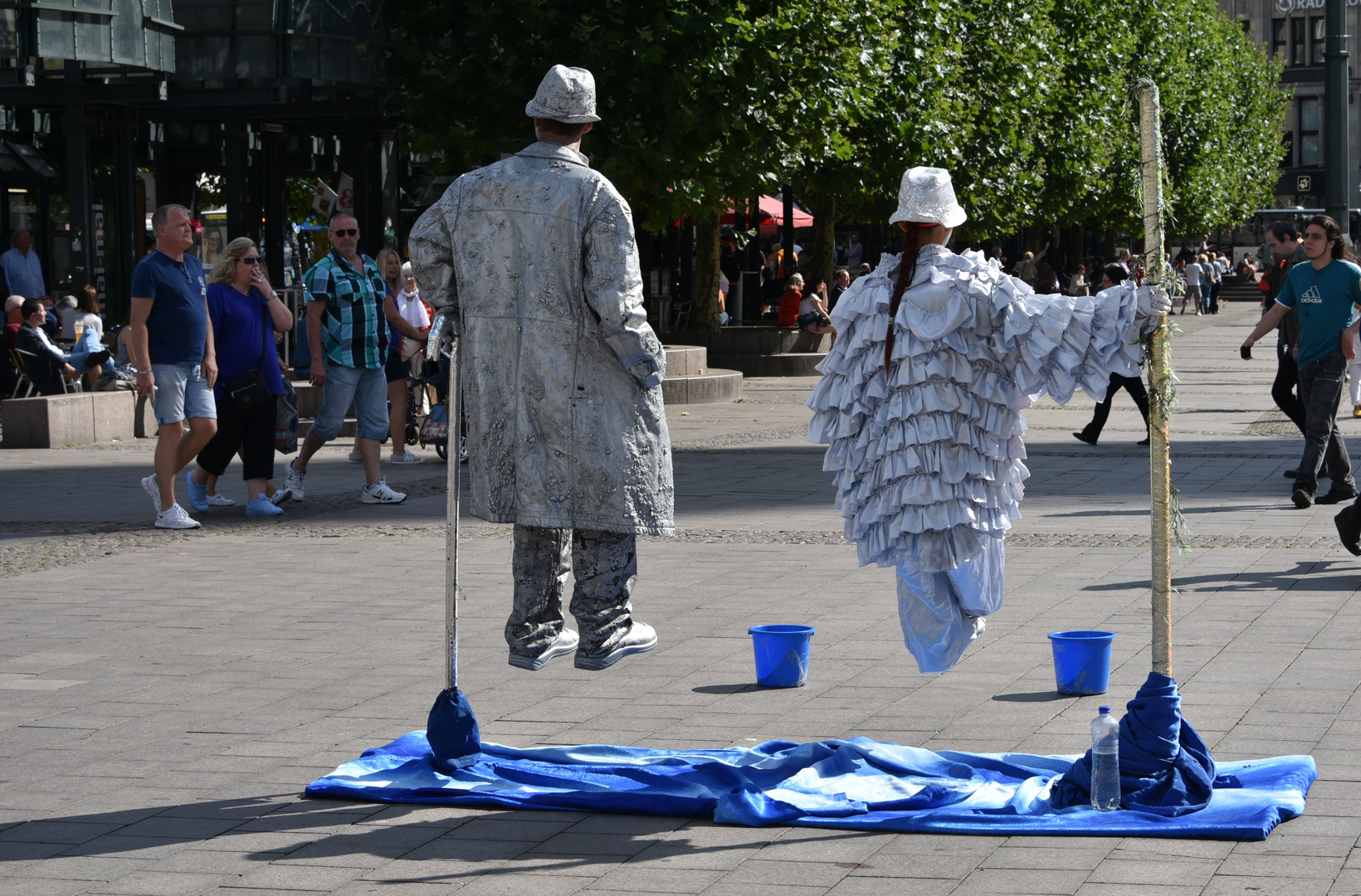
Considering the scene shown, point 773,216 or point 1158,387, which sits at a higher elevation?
point 773,216

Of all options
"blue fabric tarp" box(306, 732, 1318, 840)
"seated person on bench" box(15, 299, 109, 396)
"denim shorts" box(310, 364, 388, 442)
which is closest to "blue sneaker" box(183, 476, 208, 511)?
"denim shorts" box(310, 364, 388, 442)

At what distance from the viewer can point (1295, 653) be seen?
22.0 ft

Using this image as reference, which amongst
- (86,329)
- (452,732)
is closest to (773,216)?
(86,329)

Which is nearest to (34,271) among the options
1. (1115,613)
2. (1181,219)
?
(1115,613)

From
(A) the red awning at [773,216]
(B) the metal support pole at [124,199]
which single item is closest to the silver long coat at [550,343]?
(B) the metal support pole at [124,199]

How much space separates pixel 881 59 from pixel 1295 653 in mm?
18462

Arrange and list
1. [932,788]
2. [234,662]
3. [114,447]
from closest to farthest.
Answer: [932,788] → [234,662] → [114,447]

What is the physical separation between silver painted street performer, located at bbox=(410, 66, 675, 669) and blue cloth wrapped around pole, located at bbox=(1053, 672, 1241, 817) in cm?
151

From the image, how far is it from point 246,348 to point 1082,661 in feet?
21.7

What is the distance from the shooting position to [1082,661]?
6.05 meters

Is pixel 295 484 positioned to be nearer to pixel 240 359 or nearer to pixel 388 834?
pixel 240 359

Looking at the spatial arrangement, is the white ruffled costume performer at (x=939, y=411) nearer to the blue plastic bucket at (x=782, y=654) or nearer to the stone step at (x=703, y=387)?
the blue plastic bucket at (x=782, y=654)

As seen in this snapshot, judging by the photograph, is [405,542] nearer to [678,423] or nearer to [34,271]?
[678,423]

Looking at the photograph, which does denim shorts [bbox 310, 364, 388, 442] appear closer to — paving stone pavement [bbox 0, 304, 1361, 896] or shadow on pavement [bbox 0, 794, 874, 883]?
paving stone pavement [bbox 0, 304, 1361, 896]
